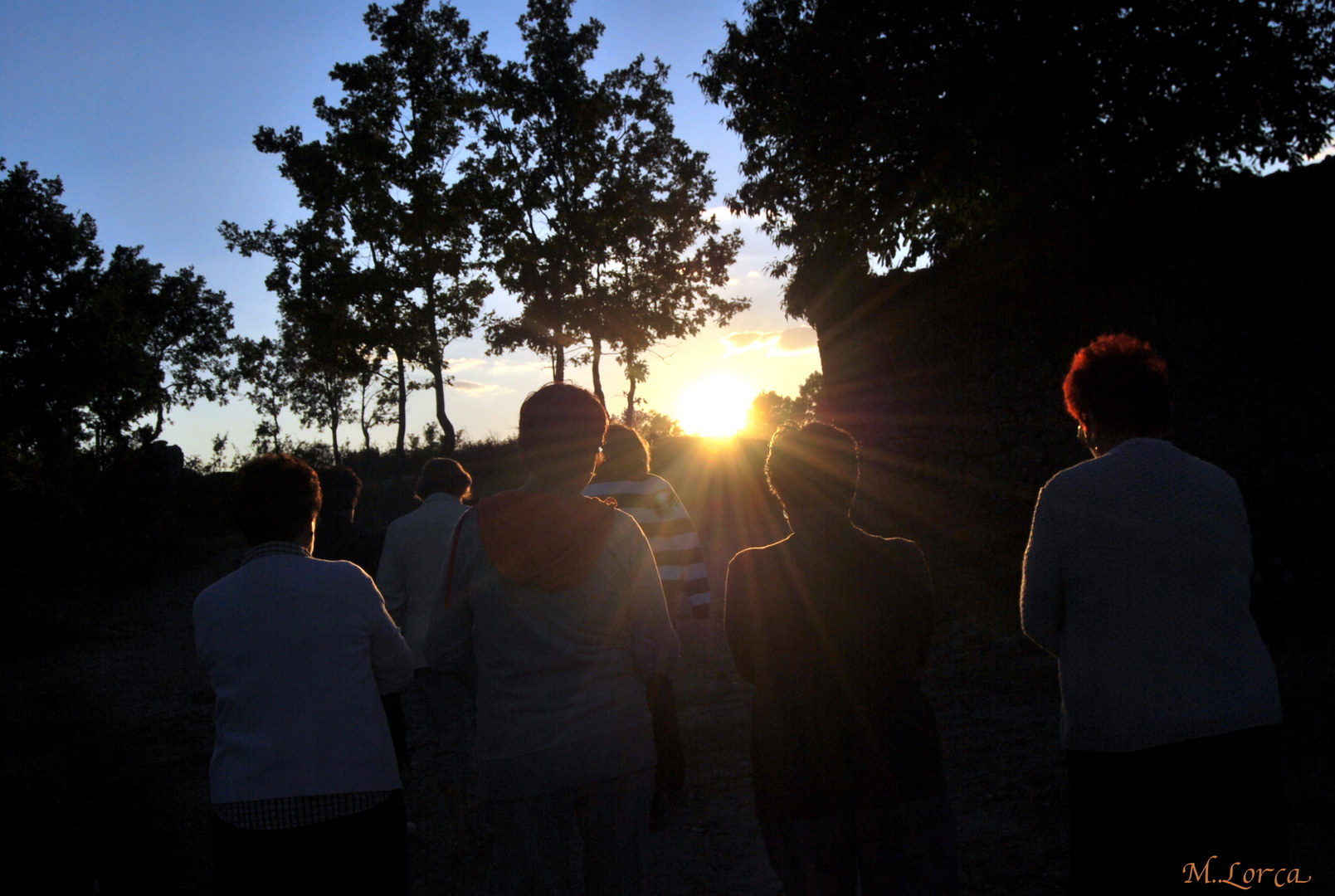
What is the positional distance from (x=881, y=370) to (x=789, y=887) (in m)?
11.9

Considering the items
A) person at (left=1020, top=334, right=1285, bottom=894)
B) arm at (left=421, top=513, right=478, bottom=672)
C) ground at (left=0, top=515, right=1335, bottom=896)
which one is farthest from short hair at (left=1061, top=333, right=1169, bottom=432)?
arm at (left=421, top=513, right=478, bottom=672)

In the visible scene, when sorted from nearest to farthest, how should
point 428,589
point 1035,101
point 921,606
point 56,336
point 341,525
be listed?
point 921,606
point 428,589
point 341,525
point 1035,101
point 56,336

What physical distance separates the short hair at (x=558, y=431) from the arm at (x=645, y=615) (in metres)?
0.25

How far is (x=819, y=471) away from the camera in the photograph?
96.8 inches

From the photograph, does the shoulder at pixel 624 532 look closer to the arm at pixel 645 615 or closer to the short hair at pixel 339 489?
the arm at pixel 645 615

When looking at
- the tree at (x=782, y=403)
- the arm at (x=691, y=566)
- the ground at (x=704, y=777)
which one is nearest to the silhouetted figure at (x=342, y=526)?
the ground at (x=704, y=777)

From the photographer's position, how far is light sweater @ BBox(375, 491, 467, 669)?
4.52 meters

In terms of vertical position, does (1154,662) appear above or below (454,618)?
below

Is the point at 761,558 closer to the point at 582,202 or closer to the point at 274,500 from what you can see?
the point at 274,500

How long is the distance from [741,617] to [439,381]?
2304 cm

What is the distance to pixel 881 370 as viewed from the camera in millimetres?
13531

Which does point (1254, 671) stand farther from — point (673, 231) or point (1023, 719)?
point (673, 231)

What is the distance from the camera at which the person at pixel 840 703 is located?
7.27ft

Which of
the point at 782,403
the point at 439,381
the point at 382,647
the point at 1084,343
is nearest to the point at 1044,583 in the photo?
the point at 382,647
